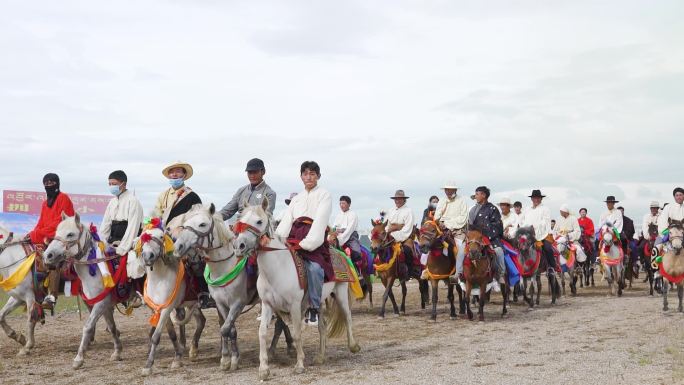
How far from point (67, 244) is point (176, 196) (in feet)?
5.52

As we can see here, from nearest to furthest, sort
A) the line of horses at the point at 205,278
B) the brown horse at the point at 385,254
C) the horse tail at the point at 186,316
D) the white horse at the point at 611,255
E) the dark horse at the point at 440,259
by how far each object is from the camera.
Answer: the line of horses at the point at 205,278 < the horse tail at the point at 186,316 < the dark horse at the point at 440,259 < the brown horse at the point at 385,254 < the white horse at the point at 611,255

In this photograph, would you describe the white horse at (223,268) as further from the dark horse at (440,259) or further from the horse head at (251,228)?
the dark horse at (440,259)

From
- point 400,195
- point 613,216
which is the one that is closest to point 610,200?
point 613,216

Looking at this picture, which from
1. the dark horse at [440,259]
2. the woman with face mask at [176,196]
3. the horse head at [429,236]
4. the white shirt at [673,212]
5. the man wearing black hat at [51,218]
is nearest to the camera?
the woman with face mask at [176,196]

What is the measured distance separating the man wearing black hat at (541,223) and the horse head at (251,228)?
10764mm

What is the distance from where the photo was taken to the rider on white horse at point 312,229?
344 inches

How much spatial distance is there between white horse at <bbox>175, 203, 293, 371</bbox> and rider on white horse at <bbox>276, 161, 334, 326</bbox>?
77 centimetres

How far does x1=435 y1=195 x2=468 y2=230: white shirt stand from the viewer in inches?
576

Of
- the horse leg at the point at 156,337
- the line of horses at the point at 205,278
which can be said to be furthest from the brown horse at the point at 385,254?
the horse leg at the point at 156,337

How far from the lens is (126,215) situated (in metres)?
10.3

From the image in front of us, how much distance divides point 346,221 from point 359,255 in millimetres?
1418

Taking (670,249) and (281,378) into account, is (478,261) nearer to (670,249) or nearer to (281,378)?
(670,249)

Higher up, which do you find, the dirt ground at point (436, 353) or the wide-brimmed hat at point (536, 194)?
the wide-brimmed hat at point (536, 194)

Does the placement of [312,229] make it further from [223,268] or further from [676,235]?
[676,235]
